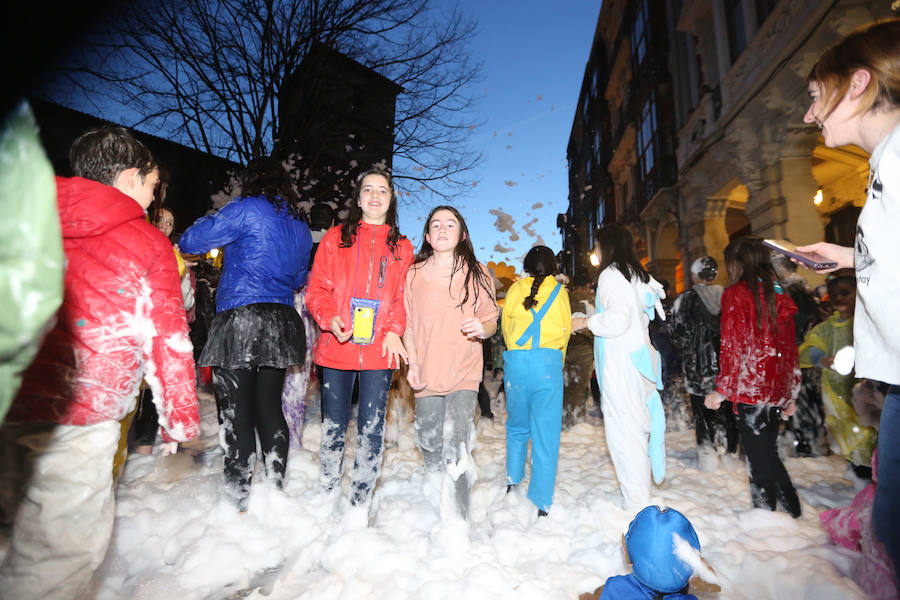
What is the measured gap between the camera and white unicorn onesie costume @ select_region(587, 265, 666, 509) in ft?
8.66

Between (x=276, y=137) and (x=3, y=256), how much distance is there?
10949mm

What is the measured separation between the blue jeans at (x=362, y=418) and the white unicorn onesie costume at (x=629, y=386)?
140cm

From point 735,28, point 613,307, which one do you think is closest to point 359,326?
point 613,307

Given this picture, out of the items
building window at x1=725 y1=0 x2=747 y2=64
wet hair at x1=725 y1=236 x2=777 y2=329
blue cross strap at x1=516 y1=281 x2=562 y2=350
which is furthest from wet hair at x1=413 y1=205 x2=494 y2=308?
building window at x1=725 y1=0 x2=747 y2=64

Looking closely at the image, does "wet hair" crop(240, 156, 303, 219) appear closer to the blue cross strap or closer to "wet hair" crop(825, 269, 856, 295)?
the blue cross strap

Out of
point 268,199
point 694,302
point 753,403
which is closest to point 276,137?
point 268,199

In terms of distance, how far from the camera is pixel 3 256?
2.28ft

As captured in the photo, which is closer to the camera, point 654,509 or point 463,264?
point 654,509

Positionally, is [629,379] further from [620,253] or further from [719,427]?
[719,427]

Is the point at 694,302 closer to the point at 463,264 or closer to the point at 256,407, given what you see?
the point at 463,264

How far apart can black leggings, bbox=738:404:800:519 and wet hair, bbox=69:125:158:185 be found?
11.9 feet

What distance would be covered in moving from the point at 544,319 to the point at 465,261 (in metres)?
0.62

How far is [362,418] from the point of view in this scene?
2385mm

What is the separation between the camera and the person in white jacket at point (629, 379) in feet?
8.66
